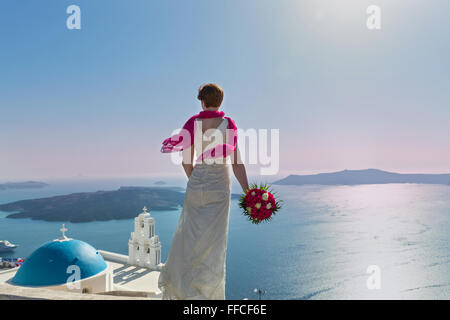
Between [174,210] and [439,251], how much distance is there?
61318 mm

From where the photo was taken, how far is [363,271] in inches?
1796

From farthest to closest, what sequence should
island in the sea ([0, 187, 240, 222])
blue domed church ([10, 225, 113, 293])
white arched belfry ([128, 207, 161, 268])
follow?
island in the sea ([0, 187, 240, 222]), white arched belfry ([128, 207, 161, 268]), blue domed church ([10, 225, 113, 293])

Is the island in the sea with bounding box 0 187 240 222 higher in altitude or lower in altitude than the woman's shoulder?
lower

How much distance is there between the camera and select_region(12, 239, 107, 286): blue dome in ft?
27.2

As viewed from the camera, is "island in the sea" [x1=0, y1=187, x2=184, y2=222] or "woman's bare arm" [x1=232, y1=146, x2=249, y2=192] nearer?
"woman's bare arm" [x1=232, y1=146, x2=249, y2=192]

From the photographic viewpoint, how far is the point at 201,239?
7.97ft

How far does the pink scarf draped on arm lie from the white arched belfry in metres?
16.4

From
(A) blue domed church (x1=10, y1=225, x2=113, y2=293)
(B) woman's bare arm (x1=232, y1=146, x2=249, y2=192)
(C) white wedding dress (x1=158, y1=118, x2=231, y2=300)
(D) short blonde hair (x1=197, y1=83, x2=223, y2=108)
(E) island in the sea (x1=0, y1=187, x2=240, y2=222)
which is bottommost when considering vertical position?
(E) island in the sea (x1=0, y1=187, x2=240, y2=222)

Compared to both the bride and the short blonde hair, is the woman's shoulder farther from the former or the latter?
the short blonde hair

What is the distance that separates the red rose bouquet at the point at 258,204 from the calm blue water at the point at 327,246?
35.1 metres

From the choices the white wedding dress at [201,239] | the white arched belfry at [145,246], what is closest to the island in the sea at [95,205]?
the white arched belfry at [145,246]

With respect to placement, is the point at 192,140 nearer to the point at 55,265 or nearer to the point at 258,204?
the point at 258,204

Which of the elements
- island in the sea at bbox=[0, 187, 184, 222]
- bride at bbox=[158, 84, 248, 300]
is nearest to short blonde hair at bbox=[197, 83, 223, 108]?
bride at bbox=[158, 84, 248, 300]

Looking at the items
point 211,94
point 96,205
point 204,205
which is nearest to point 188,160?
point 204,205
